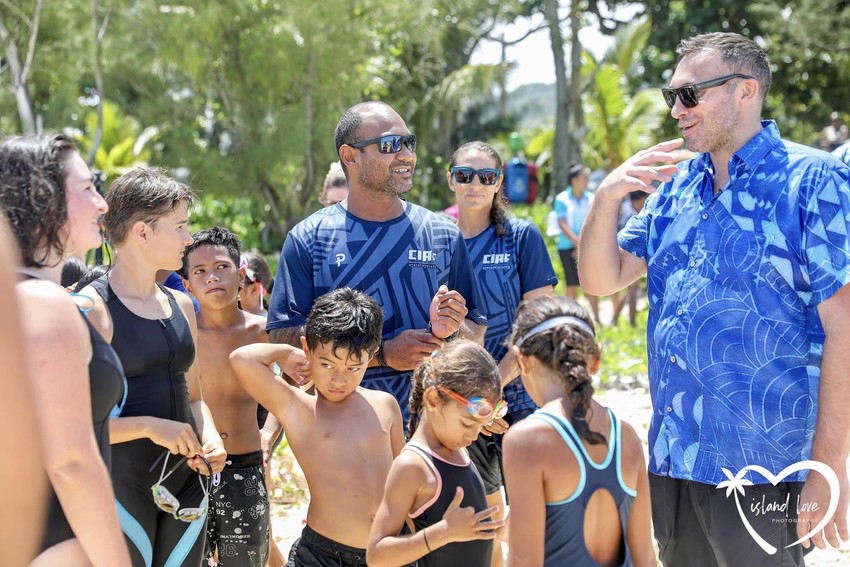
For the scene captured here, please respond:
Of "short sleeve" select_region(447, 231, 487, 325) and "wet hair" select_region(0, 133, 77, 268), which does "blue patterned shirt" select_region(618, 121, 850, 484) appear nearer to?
"short sleeve" select_region(447, 231, 487, 325)

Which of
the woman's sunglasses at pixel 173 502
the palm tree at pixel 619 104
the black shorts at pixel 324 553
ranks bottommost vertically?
the black shorts at pixel 324 553

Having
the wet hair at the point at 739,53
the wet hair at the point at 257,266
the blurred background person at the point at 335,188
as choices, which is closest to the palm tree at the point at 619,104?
the blurred background person at the point at 335,188

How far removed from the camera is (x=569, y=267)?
12891 mm

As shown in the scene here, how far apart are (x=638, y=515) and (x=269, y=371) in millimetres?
1605

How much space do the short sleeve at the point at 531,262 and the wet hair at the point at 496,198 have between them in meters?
0.12

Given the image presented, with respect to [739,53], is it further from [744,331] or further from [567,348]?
[567,348]

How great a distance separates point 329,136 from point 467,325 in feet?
51.2

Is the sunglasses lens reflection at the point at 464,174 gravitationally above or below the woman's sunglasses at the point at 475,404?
above

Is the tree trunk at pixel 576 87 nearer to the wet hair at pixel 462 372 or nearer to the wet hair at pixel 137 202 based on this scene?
the wet hair at pixel 137 202

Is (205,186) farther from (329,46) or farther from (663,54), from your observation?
(663,54)

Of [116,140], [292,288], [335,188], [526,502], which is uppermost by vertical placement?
[116,140]

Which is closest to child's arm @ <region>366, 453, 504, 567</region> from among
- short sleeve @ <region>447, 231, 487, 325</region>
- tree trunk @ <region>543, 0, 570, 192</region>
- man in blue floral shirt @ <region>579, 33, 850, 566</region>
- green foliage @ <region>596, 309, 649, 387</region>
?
man in blue floral shirt @ <region>579, 33, 850, 566</region>

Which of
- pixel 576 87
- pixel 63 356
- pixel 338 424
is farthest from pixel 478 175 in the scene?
pixel 576 87

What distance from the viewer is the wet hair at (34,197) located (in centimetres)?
238
